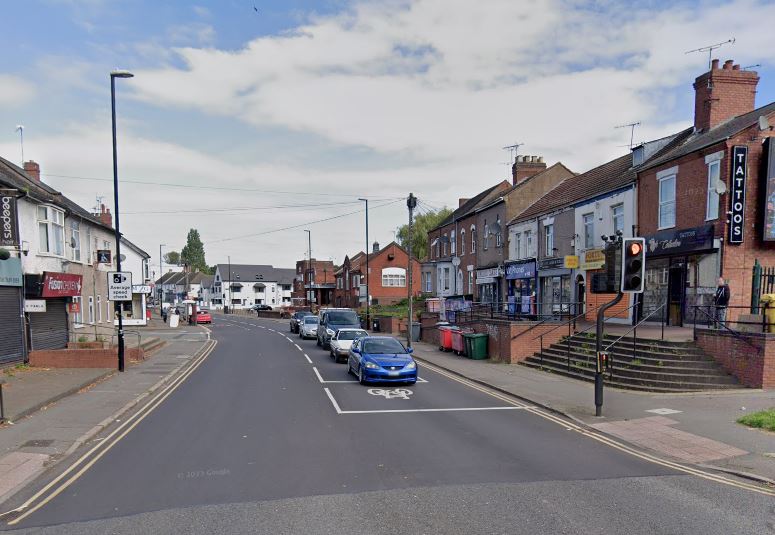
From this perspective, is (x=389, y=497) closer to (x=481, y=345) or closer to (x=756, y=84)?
(x=481, y=345)

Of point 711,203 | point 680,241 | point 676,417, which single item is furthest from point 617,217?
point 676,417

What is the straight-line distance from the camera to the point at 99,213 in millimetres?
45625

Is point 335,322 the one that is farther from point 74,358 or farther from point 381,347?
point 74,358

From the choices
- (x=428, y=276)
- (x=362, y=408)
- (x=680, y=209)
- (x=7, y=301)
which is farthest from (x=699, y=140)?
(x=428, y=276)

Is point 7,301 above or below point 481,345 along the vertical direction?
above

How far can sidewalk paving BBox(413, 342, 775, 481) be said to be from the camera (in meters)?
8.23

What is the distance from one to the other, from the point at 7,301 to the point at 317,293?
213ft

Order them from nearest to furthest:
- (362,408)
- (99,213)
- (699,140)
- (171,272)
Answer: (362,408)
(699,140)
(99,213)
(171,272)

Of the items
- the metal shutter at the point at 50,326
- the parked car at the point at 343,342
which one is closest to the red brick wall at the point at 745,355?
the parked car at the point at 343,342

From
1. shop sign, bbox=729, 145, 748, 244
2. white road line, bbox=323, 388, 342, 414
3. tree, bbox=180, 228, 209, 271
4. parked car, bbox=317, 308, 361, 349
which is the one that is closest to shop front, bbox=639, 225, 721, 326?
shop sign, bbox=729, 145, 748, 244

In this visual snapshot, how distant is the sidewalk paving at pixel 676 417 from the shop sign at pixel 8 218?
1593 centimetres

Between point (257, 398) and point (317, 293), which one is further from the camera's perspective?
point (317, 293)

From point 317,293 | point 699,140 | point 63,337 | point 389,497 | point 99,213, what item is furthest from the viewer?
point 317,293

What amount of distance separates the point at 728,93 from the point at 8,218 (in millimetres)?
25730
